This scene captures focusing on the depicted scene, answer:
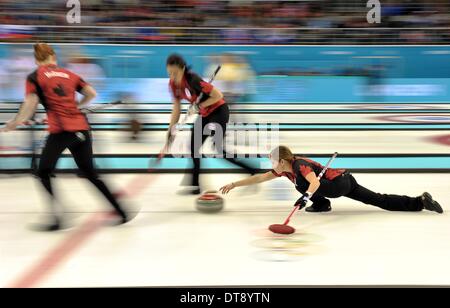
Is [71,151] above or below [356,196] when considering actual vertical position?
above

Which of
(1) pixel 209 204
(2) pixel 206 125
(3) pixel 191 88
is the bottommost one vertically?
(1) pixel 209 204

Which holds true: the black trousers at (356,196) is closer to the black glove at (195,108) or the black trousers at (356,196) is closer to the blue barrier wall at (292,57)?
the black glove at (195,108)

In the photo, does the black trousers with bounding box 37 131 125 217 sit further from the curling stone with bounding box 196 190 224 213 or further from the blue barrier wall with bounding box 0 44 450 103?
the blue barrier wall with bounding box 0 44 450 103

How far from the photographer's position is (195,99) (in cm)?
540

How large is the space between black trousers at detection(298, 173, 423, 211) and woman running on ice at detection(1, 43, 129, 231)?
2.02 meters

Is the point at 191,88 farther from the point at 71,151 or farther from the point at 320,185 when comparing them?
the point at 320,185

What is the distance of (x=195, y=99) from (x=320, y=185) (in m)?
1.59

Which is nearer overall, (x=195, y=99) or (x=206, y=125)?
(x=195, y=99)

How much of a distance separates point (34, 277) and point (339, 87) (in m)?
14.6

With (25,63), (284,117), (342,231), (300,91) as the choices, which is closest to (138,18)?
(300,91)

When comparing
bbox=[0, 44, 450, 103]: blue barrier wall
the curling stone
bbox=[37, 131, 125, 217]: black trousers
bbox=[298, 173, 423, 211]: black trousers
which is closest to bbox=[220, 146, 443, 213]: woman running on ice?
bbox=[298, 173, 423, 211]: black trousers

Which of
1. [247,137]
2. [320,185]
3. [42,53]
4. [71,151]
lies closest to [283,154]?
[320,185]

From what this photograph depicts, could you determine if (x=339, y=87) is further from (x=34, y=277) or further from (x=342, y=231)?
(x=34, y=277)

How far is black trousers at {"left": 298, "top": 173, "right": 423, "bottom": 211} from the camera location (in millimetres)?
4789
